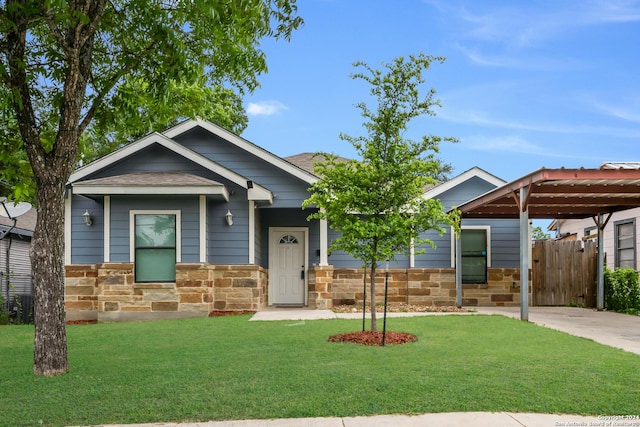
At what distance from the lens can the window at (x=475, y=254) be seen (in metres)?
17.2

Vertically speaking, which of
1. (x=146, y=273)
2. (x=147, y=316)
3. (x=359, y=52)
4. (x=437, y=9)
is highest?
(x=437, y=9)

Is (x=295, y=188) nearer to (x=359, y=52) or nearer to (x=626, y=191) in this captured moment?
(x=359, y=52)

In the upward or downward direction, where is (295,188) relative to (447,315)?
upward

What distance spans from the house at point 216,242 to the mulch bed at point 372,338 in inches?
217

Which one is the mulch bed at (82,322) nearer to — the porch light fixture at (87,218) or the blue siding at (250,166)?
the porch light fixture at (87,218)

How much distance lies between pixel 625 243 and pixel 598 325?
7233 millimetres

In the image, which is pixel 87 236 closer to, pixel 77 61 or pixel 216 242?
pixel 216 242

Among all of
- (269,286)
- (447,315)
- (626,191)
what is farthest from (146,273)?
(626,191)

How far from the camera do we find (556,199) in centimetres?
1394

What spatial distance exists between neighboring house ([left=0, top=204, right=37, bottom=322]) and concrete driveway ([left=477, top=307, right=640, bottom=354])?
562 inches

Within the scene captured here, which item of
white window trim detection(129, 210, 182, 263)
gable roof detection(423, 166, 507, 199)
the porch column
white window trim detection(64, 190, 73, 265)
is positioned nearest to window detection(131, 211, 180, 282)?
white window trim detection(129, 210, 182, 263)

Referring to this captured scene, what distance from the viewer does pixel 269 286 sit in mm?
17312

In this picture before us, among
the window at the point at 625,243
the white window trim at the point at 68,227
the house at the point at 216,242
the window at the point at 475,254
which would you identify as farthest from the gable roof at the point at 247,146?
the window at the point at 625,243

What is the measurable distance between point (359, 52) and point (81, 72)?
15.3ft
